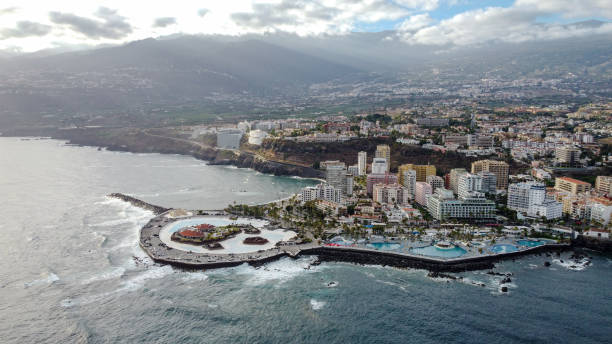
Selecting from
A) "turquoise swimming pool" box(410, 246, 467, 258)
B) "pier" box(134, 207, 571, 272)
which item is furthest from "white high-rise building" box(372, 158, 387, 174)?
"pier" box(134, 207, 571, 272)

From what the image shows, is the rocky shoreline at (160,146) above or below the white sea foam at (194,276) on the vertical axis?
above

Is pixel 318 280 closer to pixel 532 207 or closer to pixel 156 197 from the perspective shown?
pixel 532 207

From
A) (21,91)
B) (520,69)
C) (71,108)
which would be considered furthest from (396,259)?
(520,69)

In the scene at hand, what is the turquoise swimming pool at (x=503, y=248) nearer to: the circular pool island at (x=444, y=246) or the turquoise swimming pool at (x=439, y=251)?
the turquoise swimming pool at (x=439, y=251)

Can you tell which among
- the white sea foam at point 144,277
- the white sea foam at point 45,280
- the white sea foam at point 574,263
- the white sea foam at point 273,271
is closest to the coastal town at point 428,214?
the white sea foam at point 574,263

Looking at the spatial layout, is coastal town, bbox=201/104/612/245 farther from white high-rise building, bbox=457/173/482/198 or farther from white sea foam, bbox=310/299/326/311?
white sea foam, bbox=310/299/326/311
